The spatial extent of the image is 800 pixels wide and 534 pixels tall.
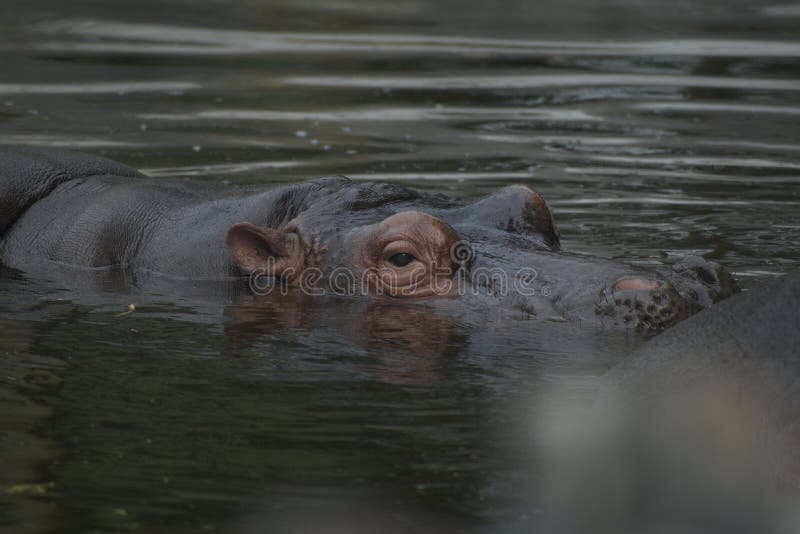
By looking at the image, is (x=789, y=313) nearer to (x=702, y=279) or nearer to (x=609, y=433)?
(x=609, y=433)

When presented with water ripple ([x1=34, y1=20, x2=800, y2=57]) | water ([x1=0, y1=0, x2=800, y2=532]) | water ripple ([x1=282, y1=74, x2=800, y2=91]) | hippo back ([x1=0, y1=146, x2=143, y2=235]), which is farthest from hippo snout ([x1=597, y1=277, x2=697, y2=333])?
water ripple ([x1=34, y1=20, x2=800, y2=57])

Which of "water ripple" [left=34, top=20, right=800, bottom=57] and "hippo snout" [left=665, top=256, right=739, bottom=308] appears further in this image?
"water ripple" [left=34, top=20, right=800, bottom=57]

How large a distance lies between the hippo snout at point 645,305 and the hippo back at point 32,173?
3.44 m

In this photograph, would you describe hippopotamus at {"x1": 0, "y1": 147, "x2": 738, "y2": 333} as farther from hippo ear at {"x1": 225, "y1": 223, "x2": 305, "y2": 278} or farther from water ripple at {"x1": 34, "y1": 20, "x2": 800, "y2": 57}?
water ripple at {"x1": 34, "y1": 20, "x2": 800, "y2": 57}

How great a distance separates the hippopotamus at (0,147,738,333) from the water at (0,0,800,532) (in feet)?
0.61

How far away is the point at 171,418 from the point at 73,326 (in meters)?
1.57

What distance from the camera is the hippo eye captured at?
6.43m

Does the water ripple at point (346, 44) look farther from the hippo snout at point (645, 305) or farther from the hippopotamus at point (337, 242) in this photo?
the hippo snout at point (645, 305)

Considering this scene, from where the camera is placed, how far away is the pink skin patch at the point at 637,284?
18.7ft

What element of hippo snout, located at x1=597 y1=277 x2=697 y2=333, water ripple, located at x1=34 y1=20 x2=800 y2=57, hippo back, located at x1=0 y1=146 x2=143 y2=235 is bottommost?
hippo snout, located at x1=597 y1=277 x2=697 y2=333

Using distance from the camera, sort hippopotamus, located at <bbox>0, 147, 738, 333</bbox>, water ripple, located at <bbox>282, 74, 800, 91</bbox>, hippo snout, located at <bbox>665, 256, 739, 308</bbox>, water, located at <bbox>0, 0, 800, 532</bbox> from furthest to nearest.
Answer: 1. water ripple, located at <bbox>282, 74, 800, 91</bbox>
2. hippopotamus, located at <bbox>0, 147, 738, 333</bbox>
3. hippo snout, located at <bbox>665, 256, 739, 308</bbox>
4. water, located at <bbox>0, 0, 800, 532</bbox>

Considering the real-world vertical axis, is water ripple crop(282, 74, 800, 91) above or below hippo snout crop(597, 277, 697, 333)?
above

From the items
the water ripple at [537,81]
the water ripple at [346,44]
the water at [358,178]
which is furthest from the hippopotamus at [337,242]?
the water ripple at [346,44]

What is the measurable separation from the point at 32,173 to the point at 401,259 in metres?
2.50
